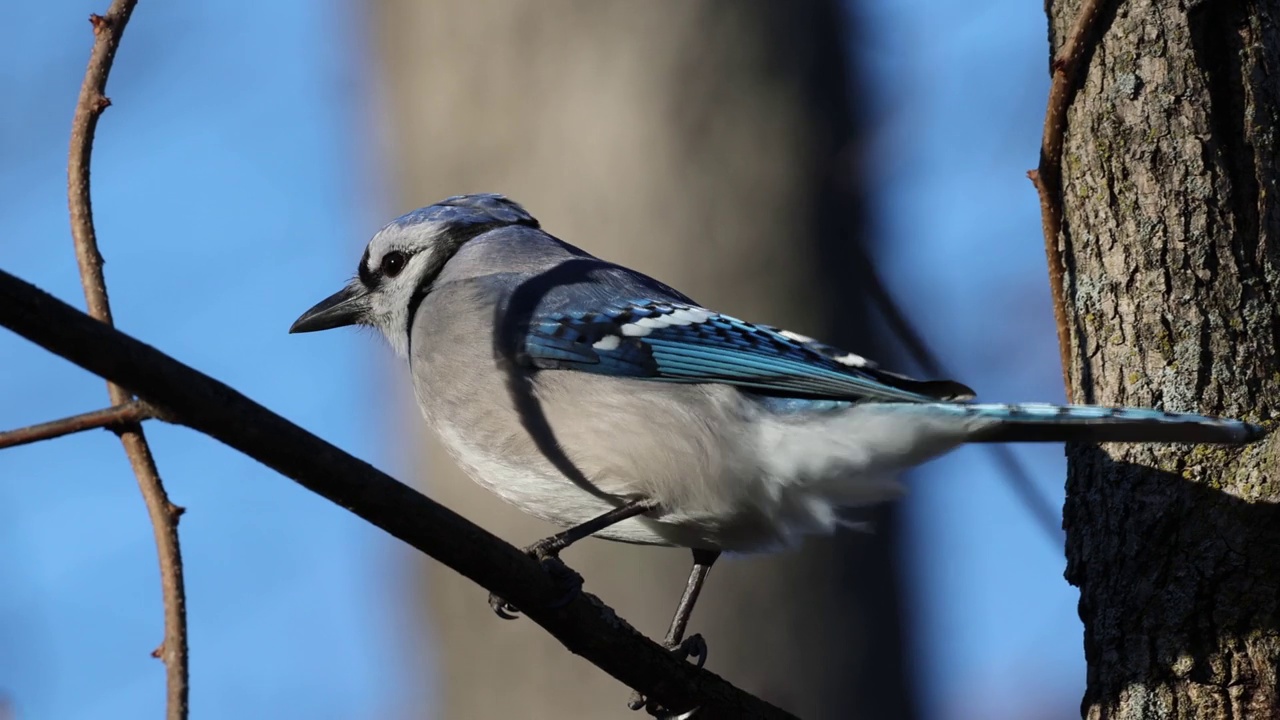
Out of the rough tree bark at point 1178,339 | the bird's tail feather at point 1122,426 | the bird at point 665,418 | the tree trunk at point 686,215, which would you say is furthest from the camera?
the tree trunk at point 686,215

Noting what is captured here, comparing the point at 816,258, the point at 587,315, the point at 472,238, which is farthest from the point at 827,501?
the point at 816,258

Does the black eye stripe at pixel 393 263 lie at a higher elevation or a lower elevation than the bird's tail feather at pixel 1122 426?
higher

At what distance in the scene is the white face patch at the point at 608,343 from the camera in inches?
110

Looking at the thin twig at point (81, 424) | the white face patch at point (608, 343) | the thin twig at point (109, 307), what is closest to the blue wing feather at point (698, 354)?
the white face patch at point (608, 343)

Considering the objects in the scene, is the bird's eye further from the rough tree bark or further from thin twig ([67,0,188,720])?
the rough tree bark

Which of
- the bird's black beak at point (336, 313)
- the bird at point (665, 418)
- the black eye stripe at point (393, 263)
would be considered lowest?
the bird at point (665, 418)

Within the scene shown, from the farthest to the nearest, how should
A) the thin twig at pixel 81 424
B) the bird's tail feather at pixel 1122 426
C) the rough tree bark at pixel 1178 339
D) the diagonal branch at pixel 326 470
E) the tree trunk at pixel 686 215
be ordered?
the tree trunk at pixel 686 215 < the rough tree bark at pixel 1178 339 < the bird's tail feather at pixel 1122 426 < the thin twig at pixel 81 424 < the diagonal branch at pixel 326 470

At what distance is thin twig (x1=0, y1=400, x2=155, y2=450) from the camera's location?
4.96 feet

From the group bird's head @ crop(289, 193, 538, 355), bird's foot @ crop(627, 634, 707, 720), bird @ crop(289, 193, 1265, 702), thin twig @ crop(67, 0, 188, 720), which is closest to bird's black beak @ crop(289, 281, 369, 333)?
bird's head @ crop(289, 193, 538, 355)

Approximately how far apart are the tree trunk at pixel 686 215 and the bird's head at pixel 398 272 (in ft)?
3.19

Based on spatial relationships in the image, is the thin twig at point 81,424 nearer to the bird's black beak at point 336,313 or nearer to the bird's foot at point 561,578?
the bird's foot at point 561,578

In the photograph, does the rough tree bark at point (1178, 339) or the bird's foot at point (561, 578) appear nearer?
the bird's foot at point (561, 578)

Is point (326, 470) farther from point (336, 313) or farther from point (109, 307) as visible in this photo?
point (336, 313)

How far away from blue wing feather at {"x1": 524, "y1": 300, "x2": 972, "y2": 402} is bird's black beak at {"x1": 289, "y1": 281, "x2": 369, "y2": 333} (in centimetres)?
72
